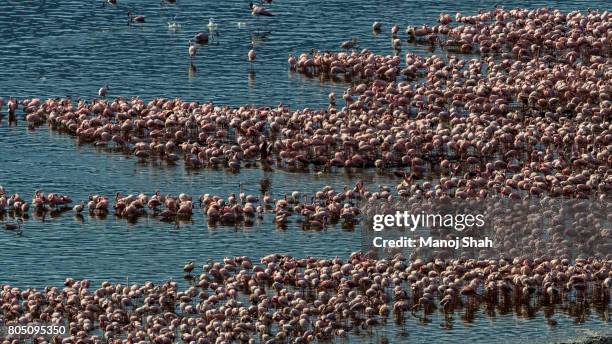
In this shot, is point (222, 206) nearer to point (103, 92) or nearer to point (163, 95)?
point (103, 92)

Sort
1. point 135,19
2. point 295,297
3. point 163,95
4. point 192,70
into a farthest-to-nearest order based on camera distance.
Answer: point 135,19, point 192,70, point 163,95, point 295,297

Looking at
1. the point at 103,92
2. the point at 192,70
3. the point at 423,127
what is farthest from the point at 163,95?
the point at 423,127

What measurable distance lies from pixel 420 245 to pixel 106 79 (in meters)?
22.6

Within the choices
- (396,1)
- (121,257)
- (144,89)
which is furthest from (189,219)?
(396,1)

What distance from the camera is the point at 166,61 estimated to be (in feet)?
246

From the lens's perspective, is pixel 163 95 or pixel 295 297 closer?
pixel 295 297

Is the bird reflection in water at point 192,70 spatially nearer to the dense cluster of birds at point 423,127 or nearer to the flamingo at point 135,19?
the dense cluster of birds at point 423,127

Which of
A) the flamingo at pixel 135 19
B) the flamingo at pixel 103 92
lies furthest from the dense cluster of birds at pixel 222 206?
the flamingo at pixel 135 19

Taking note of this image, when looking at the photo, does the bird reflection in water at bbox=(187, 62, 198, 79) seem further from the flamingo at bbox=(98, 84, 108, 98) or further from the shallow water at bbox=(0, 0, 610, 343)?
the flamingo at bbox=(98, 84, 108, 98)

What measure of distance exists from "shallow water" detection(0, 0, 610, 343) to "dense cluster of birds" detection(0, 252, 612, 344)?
80 cm

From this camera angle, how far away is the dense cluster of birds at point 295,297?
4738 cm

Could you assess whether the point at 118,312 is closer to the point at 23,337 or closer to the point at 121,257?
the point at 23,337

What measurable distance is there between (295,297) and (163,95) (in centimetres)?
2180

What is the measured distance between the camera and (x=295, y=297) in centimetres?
4909
